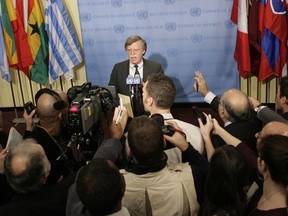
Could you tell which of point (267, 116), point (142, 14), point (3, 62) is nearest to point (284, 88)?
point (267, 116)

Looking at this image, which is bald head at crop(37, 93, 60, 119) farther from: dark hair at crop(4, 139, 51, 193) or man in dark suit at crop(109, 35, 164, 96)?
man in dark suit at crop(109, 35, 164, 96)

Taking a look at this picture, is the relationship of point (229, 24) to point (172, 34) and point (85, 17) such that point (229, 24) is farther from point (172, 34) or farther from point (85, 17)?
point (85, 17)

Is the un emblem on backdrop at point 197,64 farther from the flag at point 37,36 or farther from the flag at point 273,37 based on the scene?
the flag at point 37,36

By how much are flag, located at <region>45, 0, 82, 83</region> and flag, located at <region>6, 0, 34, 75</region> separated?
0.31 meters

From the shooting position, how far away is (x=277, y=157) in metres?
1.58

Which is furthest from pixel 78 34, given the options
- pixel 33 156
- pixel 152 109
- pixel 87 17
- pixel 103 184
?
pixel 103 184

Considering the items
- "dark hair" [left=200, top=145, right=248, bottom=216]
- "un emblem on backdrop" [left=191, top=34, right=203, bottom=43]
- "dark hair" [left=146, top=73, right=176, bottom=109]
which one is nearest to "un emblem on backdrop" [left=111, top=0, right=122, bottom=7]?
"un emblem on backdrop" [left=191, top=34, right=203, bottom=43]

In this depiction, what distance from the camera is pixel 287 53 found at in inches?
178

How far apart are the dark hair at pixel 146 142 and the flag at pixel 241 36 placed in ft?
10.5

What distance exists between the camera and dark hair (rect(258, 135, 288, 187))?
156 cm

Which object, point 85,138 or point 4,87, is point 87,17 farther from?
point 85,138

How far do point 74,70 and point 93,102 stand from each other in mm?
3235

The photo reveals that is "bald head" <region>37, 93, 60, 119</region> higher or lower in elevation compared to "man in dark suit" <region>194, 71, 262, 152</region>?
higher

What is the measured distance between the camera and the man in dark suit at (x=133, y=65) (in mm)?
3678
